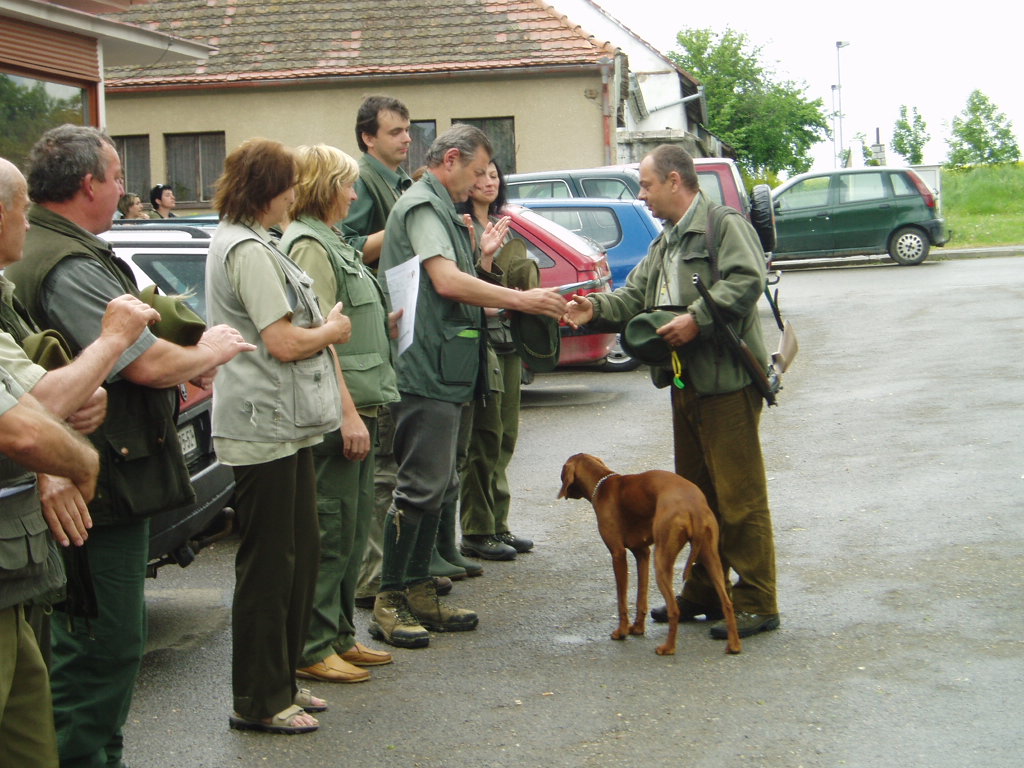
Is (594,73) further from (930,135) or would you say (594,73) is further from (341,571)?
(930,135)

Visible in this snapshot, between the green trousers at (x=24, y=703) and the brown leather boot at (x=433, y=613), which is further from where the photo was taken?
the brown leather boot at (x=433, y=613)

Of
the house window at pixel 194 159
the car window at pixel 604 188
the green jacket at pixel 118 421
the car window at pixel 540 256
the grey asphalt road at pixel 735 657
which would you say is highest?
the house window at pixel 194 159

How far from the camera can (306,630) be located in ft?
16.1

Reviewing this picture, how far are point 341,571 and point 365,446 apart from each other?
1.71 ft

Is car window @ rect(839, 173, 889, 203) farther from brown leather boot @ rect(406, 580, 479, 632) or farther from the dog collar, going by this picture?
brown leather boot @ rect(406, 580, 479, 632)

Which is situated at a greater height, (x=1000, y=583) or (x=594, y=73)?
(x=594, y=73)

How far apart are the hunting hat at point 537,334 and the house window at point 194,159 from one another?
22059 millimetres

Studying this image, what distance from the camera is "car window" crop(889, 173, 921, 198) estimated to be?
26391 mm

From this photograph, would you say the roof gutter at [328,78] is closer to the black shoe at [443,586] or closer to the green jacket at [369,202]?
the green jacket at [369,202]

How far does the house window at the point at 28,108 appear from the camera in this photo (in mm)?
13766

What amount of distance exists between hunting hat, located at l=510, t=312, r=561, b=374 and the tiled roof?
1958 cm

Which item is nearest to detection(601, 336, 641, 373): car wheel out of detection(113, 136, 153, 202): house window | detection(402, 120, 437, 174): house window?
detection(402, 120, 437, 174): house window

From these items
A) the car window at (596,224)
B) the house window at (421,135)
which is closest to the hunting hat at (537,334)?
the car window at (596,224)

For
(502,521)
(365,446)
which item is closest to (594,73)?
(502,521)
